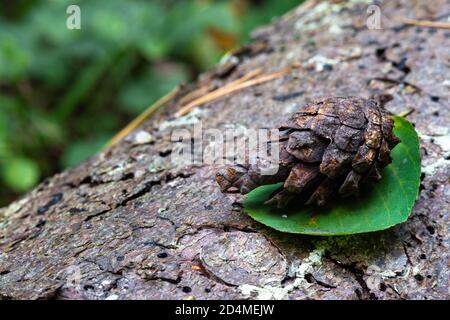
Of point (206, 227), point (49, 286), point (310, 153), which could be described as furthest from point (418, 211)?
point (49, 286)

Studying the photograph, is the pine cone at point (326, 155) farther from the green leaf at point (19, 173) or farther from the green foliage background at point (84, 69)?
the green foliage background at point (84, 69)

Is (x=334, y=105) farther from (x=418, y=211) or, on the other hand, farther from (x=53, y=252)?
(x=53, y=252)

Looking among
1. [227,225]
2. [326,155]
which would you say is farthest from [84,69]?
[326,155]

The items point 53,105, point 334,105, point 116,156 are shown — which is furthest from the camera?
point 53,105

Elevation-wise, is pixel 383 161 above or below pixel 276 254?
above

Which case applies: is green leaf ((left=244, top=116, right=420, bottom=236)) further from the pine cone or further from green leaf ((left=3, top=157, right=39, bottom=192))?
green leaf ((left=3, top=157, right=39, bottom=192))
